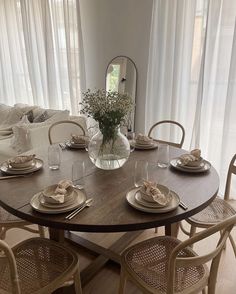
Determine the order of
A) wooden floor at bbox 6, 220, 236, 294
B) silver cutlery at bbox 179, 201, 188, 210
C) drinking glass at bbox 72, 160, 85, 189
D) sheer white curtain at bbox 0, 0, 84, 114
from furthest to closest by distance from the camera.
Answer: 1. sheer white curtain at bbox 0, 0, 84, 114
2. wooden floor at bbox 6, 220, 236, 294
3. drinking glass at bbox 72, 160, 85, 189
4. silver cutlery at bbox 179, 201, 188, 210

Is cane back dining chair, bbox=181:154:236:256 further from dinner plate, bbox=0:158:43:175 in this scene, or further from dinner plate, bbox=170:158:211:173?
dinner plate, bbox=0:158:43:175

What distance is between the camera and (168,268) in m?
1.17

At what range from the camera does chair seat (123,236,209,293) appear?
1.26 meters

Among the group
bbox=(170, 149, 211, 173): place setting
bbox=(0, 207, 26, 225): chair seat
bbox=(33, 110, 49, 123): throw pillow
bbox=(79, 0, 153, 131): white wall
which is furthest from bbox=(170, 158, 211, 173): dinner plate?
bbox=(33, 110, 49, 123): throw pillow

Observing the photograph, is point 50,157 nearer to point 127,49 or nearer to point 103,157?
point 103,157

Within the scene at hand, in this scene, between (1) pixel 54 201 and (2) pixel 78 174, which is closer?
(1) pixel 54 201

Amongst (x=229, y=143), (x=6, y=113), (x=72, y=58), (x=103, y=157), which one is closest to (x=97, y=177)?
(x=103, y=157)

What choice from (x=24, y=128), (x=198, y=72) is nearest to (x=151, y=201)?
(x=198, y=72)

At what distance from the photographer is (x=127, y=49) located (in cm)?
356

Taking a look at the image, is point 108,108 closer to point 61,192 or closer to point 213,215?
point 61,192

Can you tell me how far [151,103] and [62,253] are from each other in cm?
234

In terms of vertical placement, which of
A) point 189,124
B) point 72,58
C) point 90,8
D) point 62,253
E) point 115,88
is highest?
point 90,8

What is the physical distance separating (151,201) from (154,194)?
0.12 feet

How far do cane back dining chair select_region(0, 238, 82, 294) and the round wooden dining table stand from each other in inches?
5.2
